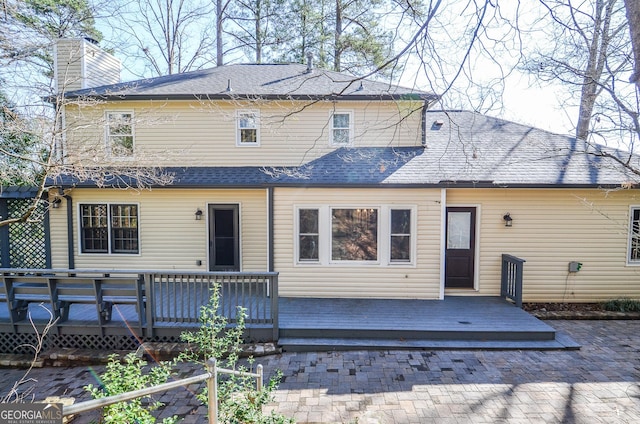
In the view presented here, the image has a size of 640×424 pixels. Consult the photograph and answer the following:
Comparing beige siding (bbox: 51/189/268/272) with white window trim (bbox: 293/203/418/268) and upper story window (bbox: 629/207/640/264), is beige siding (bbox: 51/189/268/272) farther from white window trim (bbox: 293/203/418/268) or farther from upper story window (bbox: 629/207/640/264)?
upper story window (bbox: 629/207/640/264)

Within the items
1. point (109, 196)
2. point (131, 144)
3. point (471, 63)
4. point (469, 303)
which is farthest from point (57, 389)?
point (469, 303)

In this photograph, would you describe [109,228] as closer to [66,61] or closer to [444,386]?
[66,61]

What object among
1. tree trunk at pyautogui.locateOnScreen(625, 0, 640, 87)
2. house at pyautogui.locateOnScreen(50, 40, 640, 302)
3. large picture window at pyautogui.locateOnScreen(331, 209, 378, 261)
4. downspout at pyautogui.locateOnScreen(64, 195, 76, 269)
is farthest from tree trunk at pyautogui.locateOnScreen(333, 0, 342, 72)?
tree trunk at pyautogui.locateOnScreen(625, 0, 640, 87)

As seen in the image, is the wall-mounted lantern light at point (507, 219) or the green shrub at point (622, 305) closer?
the green shrub at point (622, 305)

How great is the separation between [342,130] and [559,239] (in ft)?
19.5

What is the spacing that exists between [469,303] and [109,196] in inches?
365

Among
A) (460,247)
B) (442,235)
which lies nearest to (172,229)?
(442,235)

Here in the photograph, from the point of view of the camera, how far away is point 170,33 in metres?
17.3

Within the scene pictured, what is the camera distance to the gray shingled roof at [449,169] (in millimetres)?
7152

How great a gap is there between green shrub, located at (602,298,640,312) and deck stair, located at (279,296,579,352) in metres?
2.48

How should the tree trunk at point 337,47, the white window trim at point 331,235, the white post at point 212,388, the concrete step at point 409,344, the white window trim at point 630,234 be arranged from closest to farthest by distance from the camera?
the white post at point 212,388 < the concrete step at point 409,344 < the white window trim at point 331,235 < the white window trim at point 630,234 < the tree trunk at point 337,47

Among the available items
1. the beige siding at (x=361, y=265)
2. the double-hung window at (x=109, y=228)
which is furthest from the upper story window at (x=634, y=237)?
the double-hung window at (x=109, y=228)

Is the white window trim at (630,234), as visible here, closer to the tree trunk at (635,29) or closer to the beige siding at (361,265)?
the beige siding at (361,265)

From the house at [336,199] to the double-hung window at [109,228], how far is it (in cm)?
3
